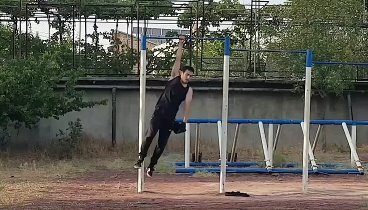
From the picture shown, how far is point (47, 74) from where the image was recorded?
19531 millimetres

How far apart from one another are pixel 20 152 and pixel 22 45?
3.93 metres

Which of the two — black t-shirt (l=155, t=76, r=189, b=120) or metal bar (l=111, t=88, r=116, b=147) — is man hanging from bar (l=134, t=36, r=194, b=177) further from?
metal bar (l=111, t=88, r=116, b=147)

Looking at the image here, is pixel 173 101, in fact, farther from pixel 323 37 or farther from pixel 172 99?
pixel 323 37

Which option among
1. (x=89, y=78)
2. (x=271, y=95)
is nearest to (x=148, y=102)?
(x=89, y=78)

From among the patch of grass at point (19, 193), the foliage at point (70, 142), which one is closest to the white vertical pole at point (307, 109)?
the patch of grass at point (19, 193)

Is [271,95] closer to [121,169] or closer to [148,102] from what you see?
[148,102]

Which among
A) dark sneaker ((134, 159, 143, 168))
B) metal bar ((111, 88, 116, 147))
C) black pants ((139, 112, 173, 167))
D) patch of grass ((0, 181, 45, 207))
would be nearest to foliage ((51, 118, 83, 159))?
metal bar ((111, 88, 116, 147))

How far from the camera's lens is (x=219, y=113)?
22.2m

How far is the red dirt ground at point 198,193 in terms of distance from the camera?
35.4 ft

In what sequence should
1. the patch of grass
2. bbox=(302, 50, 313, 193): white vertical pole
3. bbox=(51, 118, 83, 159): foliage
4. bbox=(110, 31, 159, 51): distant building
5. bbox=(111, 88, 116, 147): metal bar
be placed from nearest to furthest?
1. the patch of grass
2. bbox=(302, 50, 313, 193): white vertical pole
3. bbox=(51, 118, 83, 159): foliage
4. bbox=(111, 88, 116, 147): metal bar
5. bbox=(110, 31, 159, 51): distant building

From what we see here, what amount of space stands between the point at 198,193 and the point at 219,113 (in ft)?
31.6

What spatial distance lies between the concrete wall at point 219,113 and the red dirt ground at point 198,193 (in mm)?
4803

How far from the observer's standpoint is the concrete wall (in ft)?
71.9

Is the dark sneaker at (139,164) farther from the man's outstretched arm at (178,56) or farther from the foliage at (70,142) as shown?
the foliage at (70,142)
